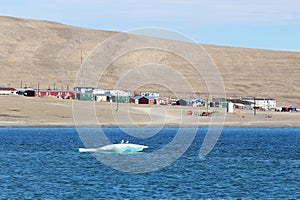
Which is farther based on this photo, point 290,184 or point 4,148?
point 4,148

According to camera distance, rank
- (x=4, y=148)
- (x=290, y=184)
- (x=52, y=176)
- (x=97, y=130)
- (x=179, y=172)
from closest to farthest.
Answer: (x=290, y=184)
(x=52, y=176)
(x=179, y=172)
(x=4, y=148)
(x=97, y=130)

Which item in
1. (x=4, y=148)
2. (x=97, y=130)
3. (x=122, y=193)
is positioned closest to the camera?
(x=122, y=193)

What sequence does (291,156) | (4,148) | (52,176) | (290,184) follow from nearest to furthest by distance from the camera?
1. (290,184)
2. (52,176)
3. (291,156)
4. (4,148)

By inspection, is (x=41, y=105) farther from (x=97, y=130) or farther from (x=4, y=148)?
(x=4, y=148)

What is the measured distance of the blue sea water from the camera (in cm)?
5409

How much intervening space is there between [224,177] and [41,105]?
114 metres

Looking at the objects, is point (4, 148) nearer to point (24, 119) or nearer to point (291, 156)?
point (291, 156)

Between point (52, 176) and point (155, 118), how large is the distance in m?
106

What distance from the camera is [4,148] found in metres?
98.2

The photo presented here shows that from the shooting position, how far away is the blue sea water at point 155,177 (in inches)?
2130

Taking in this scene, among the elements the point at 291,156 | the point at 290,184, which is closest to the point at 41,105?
the point at 291,156

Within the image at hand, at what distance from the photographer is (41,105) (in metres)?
174

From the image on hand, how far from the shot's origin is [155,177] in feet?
213

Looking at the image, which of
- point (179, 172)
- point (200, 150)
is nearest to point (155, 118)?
point (200, 150)
